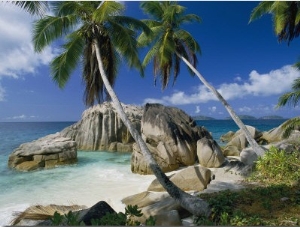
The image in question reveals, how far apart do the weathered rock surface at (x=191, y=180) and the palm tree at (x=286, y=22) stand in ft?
13.8

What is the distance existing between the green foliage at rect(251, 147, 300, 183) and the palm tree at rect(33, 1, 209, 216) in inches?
197

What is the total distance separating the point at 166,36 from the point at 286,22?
6.01 m

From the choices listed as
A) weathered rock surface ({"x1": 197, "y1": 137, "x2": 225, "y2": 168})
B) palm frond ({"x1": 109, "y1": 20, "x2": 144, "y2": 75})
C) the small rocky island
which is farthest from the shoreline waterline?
palm frond ({"x1": 109, "y1": 20, "x2": 144, "y2": 75})

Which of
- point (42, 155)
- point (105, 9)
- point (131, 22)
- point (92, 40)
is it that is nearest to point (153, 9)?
point (131, 22)

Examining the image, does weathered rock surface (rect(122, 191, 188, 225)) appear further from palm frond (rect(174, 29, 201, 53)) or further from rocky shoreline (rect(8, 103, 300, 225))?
palm frond (rect(174, 29, 201, 53))

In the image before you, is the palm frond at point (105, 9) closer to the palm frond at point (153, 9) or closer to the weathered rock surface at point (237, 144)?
the palm frond at point (153, 9)

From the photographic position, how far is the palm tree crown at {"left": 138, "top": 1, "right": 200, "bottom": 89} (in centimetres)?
1559

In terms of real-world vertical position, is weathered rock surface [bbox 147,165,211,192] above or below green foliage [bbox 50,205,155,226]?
below

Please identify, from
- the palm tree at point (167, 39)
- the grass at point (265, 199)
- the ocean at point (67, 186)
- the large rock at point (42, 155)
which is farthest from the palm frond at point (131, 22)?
the large rock at point (42, 155)

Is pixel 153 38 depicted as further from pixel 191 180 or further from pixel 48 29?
pixel 191 180

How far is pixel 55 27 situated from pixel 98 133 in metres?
16.3

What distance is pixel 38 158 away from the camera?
16.2 metres

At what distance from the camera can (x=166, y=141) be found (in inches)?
532

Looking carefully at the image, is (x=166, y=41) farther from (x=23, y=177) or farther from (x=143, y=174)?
(x=23, y=177)
